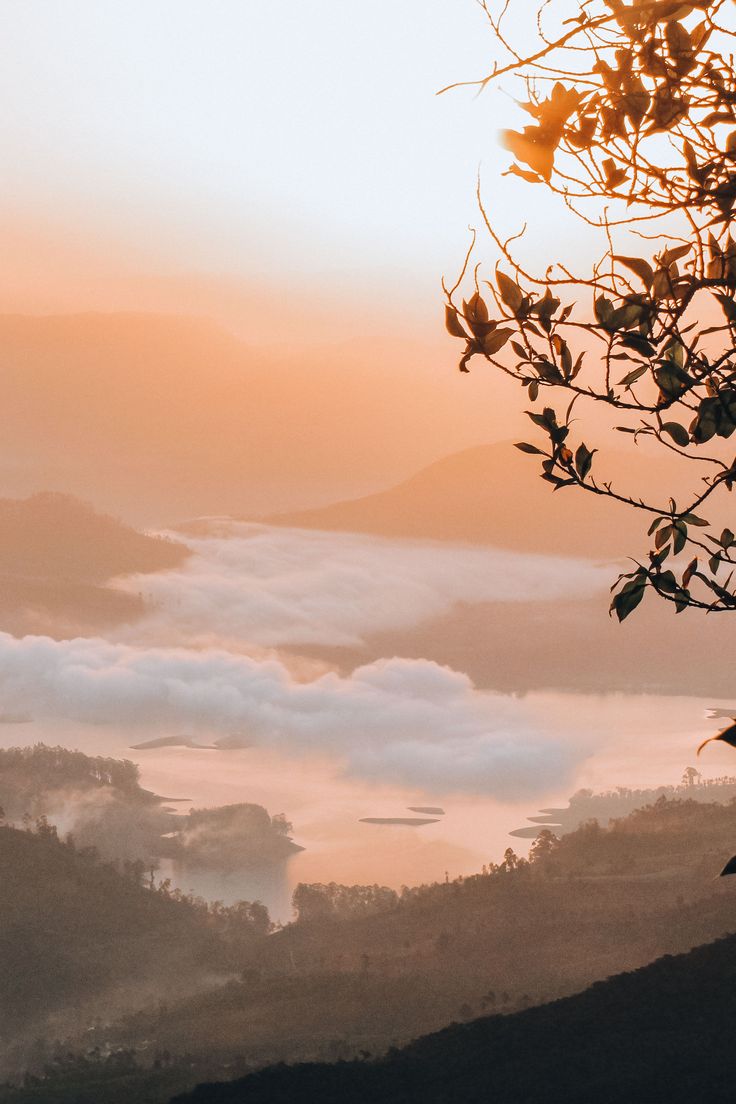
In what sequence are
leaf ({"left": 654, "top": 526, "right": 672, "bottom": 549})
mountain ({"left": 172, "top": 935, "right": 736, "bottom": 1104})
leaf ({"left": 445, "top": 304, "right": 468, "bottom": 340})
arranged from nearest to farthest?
leaf ({"left": 445, "top": 304, "right": 468, "bottom": 340}), leaf ({"left": 654, "top": 526, "right": 672, "bottom": 549}), mountain ({"left": 172, "top": 935, "right": 736, "bottom": 1104})

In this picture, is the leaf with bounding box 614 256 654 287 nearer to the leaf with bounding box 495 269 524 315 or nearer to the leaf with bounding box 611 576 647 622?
the leaf with bounding box 495 269 524 315

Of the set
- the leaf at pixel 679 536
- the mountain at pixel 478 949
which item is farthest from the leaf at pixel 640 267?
the mountain at pixel 478 949

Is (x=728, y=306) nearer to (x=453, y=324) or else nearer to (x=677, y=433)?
(x=677, y=433)

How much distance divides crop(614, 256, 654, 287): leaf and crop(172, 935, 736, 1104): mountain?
27.3m

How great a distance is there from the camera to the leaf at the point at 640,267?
185 inches

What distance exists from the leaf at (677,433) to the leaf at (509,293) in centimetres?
87

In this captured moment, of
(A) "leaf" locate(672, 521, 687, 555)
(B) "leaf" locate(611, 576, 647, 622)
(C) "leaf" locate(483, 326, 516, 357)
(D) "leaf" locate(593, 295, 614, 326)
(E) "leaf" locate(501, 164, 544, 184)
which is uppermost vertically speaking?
(E) "leaf" locate(501, 164, 544, 184)

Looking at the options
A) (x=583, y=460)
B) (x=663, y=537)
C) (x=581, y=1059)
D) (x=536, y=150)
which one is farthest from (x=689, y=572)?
(x=581, y=1059)

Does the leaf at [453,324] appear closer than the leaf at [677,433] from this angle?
Yes

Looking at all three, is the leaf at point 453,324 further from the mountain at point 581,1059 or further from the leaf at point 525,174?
the mountain at point 581,1059

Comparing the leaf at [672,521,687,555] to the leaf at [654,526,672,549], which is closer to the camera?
the leaf at [672,521,687,555]

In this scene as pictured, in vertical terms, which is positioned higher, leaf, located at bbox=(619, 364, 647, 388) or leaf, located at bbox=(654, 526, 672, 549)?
leaf, located at bbox=(619, 364, 647, 388)

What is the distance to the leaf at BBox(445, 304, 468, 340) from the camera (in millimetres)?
4533

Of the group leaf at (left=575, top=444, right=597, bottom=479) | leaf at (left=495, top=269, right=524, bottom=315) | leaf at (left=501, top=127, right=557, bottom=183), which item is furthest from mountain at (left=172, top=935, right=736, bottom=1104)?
leaf at (left=501, top=127, right=557, bottom=183)
